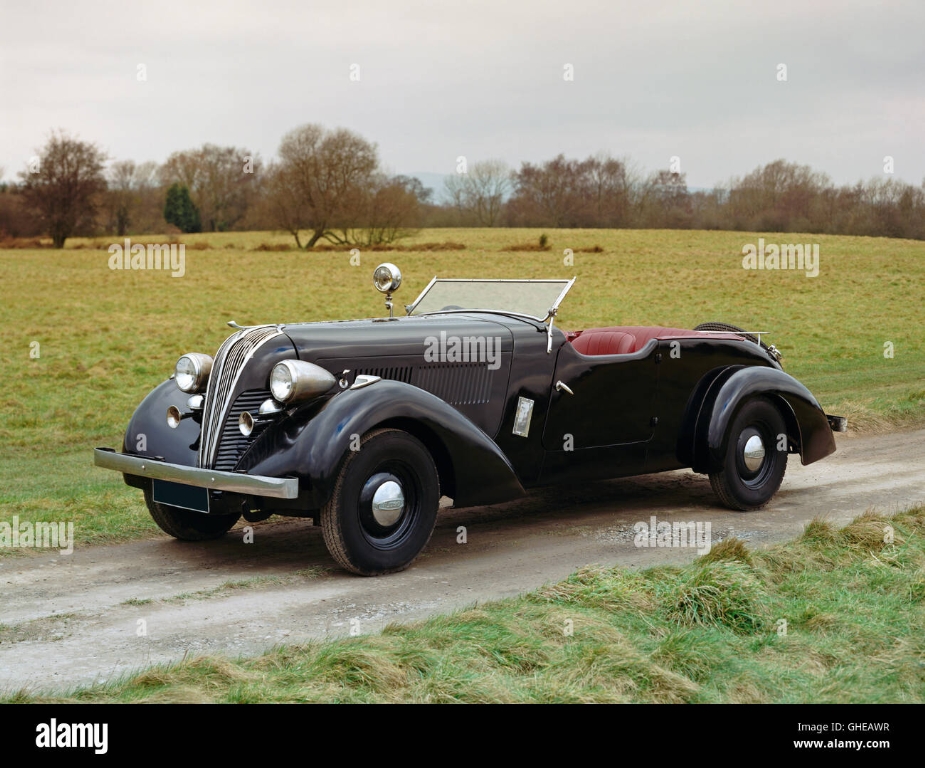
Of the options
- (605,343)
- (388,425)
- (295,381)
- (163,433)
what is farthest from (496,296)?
(163,433)

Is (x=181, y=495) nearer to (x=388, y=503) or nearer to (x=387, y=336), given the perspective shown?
(x=388, y=503)

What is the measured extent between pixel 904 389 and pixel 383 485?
435 inches

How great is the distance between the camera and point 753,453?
314 inches

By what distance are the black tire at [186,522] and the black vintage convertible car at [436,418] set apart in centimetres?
1

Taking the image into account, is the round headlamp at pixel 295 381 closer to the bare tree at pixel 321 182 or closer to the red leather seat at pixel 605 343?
the red leather seat at pixel 605 343

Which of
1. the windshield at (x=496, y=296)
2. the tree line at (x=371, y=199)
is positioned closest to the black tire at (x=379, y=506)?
the windshield at (x=496, y=296)

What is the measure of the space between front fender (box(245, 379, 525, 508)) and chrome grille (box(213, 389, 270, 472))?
189 millimetres

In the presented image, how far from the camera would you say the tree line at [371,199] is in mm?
55844

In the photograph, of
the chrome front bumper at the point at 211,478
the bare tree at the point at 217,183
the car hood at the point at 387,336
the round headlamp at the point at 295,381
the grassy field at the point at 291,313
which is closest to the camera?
the chrome front bumper at the point at 211,478

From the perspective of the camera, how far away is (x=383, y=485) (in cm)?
595

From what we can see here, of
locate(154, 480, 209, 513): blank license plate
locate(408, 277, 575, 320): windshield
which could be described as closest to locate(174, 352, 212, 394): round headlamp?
locate(154, 480, 209, 513): blank license plate

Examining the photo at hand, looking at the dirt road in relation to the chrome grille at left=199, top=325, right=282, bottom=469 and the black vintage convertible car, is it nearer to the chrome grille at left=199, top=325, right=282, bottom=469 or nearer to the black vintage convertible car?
the black vintage convertible car

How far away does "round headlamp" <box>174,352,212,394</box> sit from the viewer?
6.64m

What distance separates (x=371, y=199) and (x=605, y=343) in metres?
49.5
